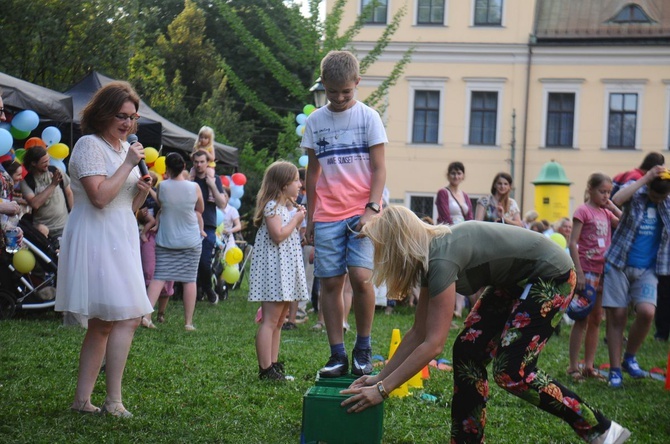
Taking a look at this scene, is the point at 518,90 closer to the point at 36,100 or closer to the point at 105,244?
the point at 36,100

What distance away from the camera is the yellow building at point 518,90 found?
33.3 meters

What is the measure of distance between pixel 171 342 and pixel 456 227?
543cm

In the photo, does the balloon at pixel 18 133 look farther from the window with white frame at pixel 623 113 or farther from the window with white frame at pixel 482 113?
the window with white frame at pixel 623 113

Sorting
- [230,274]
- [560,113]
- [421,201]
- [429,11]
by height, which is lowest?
[230,274]

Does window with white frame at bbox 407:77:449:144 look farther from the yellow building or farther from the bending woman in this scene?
the bending woman

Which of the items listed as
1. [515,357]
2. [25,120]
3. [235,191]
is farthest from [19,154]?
[515,357]

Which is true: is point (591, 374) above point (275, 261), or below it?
below

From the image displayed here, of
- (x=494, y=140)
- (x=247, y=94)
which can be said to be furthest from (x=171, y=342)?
(x=494, y=140)

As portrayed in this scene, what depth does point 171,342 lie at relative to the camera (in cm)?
923

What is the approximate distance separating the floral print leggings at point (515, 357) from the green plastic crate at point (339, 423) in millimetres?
508

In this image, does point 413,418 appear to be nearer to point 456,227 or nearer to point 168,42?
point 456,227

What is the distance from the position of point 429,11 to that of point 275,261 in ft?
95.1

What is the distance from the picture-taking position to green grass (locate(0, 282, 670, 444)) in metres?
5.06

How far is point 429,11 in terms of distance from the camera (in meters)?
34.7
